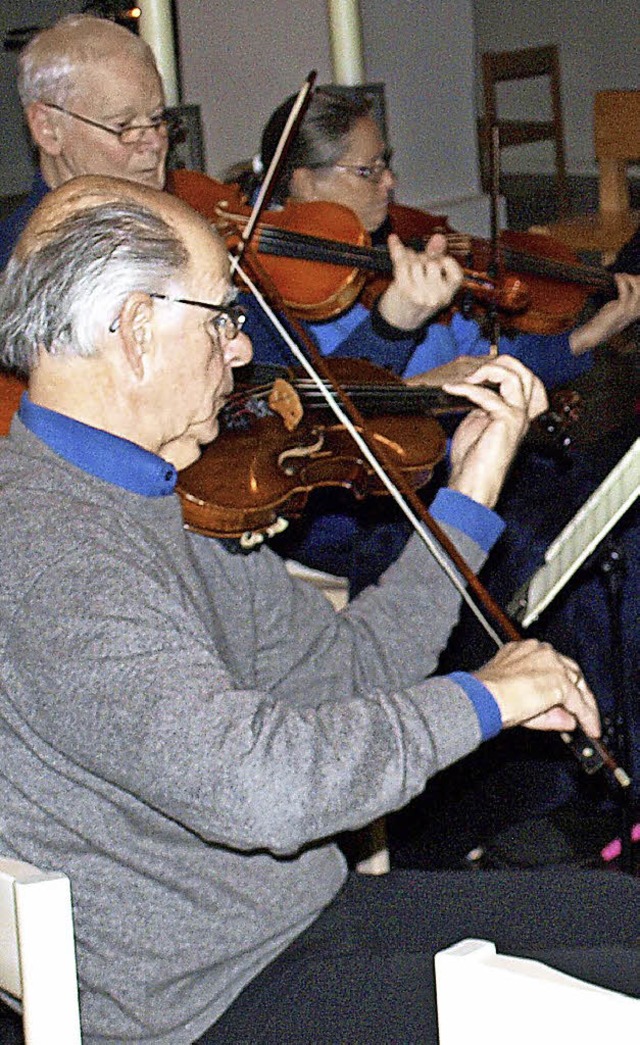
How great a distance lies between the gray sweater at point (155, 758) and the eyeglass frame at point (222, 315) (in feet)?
0.54

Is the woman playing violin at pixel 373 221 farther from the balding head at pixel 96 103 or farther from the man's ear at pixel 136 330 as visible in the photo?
the man's ear at pixel 136 330

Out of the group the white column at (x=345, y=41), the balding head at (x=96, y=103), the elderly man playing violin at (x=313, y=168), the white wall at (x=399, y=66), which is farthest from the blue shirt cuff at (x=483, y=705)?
the white wall at (x=399, y=66)

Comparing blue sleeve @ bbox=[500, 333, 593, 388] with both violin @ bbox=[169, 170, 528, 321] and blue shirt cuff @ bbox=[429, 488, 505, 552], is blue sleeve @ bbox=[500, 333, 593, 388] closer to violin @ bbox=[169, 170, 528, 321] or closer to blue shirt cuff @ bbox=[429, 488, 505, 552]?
violin @ bbox=[169, 170, 528, 321]

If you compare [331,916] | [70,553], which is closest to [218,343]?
[70,553]

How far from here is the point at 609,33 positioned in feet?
27.9

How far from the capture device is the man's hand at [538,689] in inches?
54.2

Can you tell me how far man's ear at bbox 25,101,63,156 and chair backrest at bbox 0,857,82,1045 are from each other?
5.77 feet

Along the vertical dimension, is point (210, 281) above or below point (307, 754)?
above

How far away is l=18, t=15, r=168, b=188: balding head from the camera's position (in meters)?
2.58

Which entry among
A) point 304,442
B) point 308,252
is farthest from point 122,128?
point 304,442

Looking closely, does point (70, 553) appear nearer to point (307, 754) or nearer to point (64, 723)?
point (64, 723)

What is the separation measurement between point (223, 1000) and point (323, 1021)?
89 millimetres

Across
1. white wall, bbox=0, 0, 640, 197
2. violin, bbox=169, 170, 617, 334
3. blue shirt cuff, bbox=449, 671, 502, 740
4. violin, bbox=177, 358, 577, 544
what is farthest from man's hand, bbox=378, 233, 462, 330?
white wall, bbox=0, 0, 640, 197

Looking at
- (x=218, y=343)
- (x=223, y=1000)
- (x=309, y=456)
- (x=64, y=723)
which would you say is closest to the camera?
(x=64, y=723)
